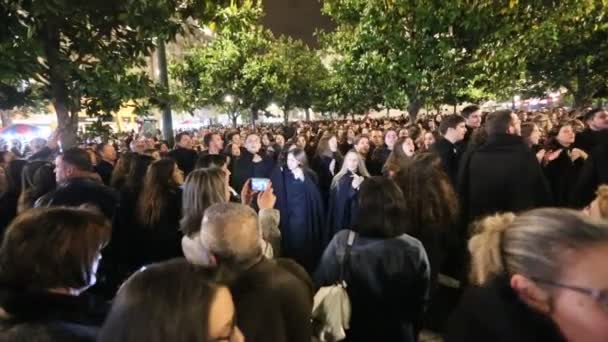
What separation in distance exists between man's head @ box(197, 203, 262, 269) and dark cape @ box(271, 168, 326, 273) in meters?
3.59

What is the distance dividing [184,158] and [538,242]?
764 centimetres

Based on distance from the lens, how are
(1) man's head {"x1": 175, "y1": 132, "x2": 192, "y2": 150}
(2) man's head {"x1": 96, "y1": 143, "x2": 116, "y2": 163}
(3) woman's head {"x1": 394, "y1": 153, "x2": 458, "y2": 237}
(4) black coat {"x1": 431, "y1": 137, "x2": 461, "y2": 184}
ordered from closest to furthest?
(3) woman's head {"x1": 394, "y1": 153, "x2": 458, "y2": 237}
(4) black coat {"x1": 431, "y1": 137, "x2": 461, "y2": 184}
(2) man's head {"x1": 96, "y1": 143, "x2": 116, "y2": 163}
(1) man's head {"x1": 175, "y1": 132, "x2": 192, "y2": 150}

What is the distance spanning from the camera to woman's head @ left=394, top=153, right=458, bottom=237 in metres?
4.68

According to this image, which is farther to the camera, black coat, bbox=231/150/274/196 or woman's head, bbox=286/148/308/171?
black coat, bbox=231/150/274/196

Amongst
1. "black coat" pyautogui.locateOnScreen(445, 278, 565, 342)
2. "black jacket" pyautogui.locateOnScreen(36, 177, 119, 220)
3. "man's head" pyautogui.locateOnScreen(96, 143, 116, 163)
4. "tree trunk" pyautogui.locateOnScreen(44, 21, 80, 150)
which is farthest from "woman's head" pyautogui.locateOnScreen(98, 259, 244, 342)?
"man's head" pyautogui.locateOnScreen(96, 143, 116, 163)

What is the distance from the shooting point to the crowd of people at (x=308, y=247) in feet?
5.17

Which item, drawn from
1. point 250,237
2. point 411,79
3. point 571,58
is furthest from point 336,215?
point 571,58

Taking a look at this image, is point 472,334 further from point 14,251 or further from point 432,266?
point 432,266

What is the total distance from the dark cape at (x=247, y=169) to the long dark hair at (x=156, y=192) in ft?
8.91

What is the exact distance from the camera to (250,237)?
259 cm

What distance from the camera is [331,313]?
10.5ft

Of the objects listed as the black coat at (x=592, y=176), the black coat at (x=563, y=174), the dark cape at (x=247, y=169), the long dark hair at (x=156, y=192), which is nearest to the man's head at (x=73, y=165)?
the long dark hair at (x=156, y=192)

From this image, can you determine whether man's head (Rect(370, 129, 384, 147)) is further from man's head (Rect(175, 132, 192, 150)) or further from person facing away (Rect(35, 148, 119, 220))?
person facing away (Rect(35, 148, 119, 220))

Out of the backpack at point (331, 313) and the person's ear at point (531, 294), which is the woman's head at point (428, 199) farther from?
the person's ear at point (531, 294)
